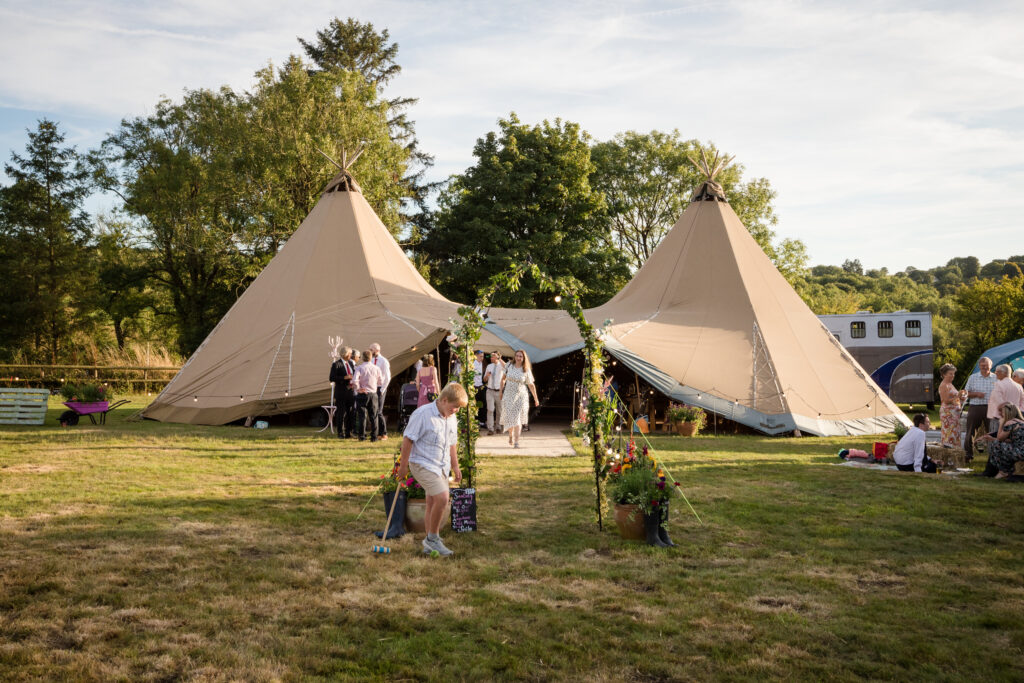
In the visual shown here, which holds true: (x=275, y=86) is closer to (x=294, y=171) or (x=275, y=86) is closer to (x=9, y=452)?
(x=294, y=171)

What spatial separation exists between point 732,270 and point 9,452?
41.8 ft

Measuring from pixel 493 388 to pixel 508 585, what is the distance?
9075 mm

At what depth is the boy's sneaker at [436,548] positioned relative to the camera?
5.38m

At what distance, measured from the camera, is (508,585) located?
470 centimetres

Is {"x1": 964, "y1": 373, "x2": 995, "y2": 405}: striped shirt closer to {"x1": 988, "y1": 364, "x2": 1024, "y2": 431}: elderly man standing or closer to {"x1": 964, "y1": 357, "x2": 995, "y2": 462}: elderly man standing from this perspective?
{"x1": 964, "y1": 357, "x2": 995, "y2": 462}: elderly man standing

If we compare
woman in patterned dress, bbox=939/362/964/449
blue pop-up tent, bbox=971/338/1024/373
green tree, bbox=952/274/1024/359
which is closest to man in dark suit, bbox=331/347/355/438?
woman in patterned dress, bbox=939/362/964/449

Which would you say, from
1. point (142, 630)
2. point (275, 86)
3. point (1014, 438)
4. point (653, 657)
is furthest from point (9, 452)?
point (275, 86)

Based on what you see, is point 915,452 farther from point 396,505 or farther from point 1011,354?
point 1011,354

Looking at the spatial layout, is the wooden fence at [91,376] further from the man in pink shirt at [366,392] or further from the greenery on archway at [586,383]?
the greenery on archway at [586,383]

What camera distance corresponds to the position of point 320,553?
17.6ft

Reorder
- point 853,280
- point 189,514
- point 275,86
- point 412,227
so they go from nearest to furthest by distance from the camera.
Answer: point 189,514 < point 275,86 < point 412,227 < point 853,280

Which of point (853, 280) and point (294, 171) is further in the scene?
point (853, 280)

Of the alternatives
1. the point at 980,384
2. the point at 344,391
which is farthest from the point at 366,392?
the point at 980,384

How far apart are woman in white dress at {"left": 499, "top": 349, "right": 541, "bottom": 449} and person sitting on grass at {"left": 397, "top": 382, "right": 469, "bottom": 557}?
6098 millimetres
